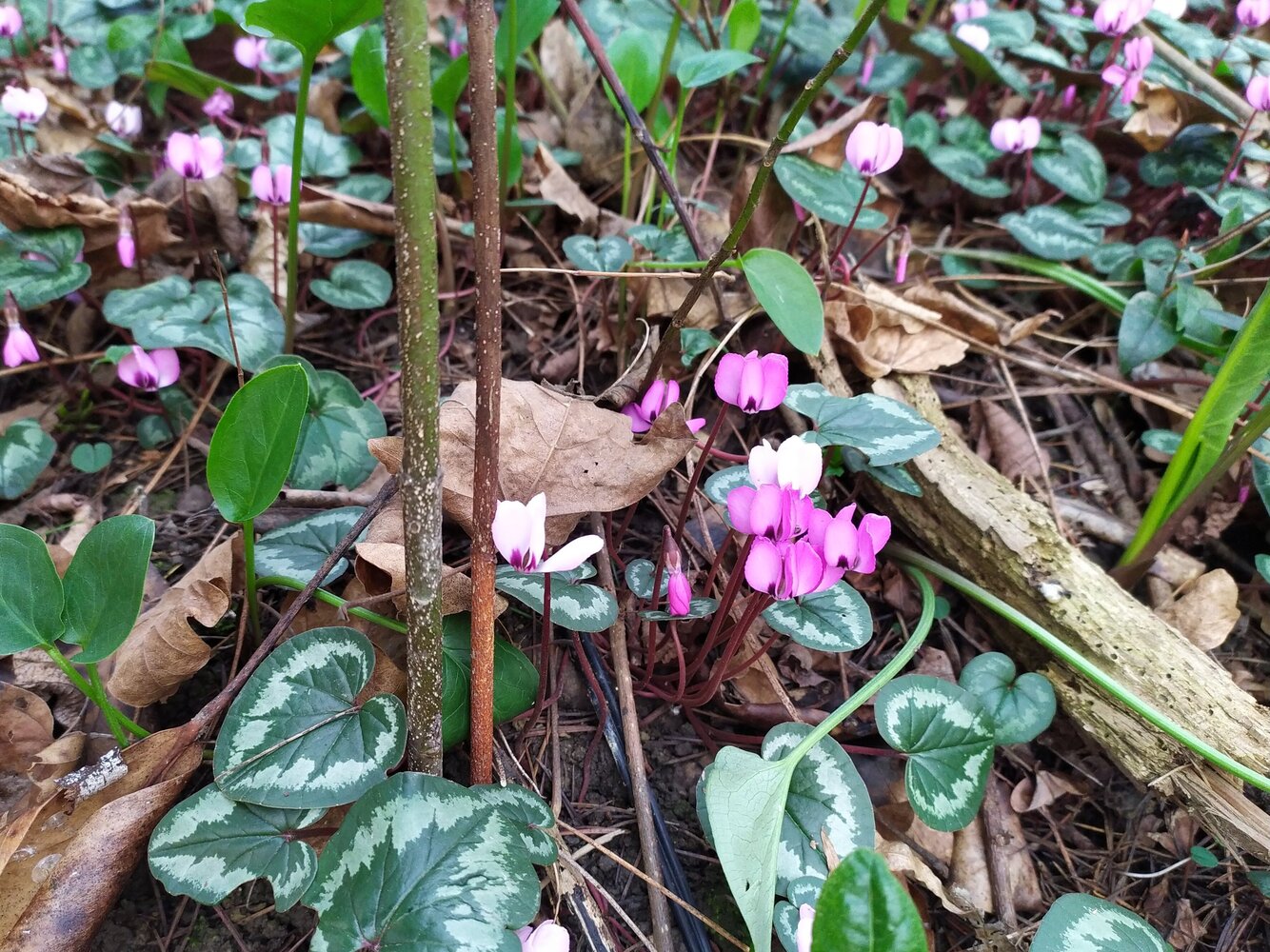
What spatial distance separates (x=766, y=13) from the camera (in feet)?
8.23

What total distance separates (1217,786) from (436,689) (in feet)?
3.85

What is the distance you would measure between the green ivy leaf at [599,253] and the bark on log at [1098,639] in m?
0.70

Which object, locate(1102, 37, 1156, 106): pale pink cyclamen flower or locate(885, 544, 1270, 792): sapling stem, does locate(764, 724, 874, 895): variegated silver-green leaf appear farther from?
locate(1102, 37, 1156, 106): pale pink cyclamen flower

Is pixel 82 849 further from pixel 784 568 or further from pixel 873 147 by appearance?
pixel 873 147

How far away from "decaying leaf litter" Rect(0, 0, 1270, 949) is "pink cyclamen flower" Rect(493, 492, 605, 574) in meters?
0.17

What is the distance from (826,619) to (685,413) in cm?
41

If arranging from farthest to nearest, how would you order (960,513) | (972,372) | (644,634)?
(972,372), (960,513), (644,634)

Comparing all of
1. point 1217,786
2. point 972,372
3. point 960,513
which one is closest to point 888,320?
point 972,372

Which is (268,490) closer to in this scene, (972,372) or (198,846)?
(198,846)

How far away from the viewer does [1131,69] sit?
220 cm

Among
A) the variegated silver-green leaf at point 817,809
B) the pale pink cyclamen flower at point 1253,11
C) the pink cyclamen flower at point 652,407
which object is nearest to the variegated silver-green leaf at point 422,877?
the variegated silver-green leaf at point 817,809

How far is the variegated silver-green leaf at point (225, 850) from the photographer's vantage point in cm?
98

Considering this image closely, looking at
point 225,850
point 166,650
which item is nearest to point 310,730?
point 225,850

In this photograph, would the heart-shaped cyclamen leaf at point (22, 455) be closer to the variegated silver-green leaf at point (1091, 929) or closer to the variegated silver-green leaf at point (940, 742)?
the variegated silver-green leaf at point (940, 742)
